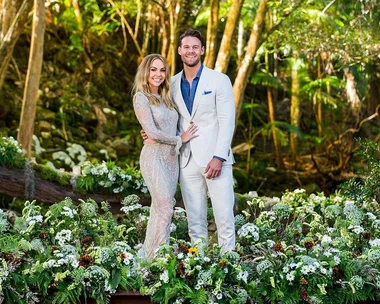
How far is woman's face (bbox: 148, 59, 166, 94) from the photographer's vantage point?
6246mm

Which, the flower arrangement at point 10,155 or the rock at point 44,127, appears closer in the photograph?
the flower arrangement at point 10,155

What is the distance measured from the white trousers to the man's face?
0.75m

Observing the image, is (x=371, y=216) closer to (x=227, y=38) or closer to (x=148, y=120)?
(x=148, y=120)

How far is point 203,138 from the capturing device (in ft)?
20.6

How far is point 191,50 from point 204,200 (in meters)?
1.20

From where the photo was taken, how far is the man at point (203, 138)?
243 inches

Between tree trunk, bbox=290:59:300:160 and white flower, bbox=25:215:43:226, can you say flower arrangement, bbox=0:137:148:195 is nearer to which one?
white flower, bbox=25:215:43:226

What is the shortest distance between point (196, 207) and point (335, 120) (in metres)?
12.1

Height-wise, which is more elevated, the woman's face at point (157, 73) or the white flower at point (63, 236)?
the woman's face at point (157, 73)

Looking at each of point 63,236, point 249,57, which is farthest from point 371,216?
point 249,57

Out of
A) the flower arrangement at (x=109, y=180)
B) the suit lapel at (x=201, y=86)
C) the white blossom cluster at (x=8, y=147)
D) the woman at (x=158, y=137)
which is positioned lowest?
the flower arrangement at (x=109, y=180)

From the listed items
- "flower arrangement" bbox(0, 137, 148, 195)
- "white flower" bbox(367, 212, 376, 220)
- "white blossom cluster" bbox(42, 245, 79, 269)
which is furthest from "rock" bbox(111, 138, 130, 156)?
"white blossom cluster" bbox(42, 245, 79, 269)

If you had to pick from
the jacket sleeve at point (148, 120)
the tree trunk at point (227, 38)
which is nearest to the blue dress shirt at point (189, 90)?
the jacket sleeve at point (148, 120)

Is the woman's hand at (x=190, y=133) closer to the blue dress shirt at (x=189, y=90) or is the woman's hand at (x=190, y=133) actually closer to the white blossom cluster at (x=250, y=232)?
the blue dress shirt at (x=189, y=90)
